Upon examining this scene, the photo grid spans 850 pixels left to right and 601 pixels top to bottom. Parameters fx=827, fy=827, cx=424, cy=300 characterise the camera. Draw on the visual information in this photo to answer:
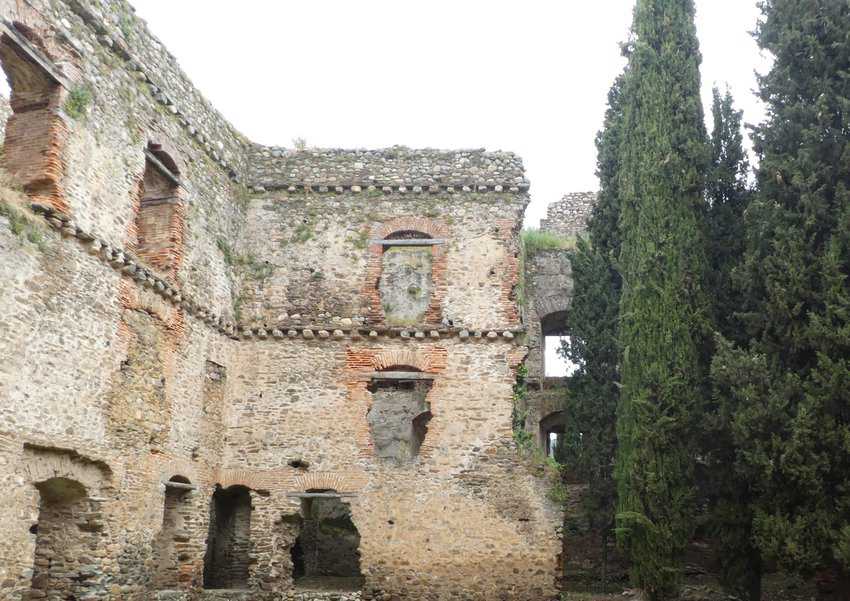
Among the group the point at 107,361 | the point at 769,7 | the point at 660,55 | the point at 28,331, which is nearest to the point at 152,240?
the point at 107,361

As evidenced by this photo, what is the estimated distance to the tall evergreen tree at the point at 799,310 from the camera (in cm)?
1062

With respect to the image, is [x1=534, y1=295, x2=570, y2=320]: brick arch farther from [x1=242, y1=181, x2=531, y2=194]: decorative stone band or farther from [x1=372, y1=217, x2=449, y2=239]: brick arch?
[x1=372, y1=217, x2=449, y2=239]: brick arch

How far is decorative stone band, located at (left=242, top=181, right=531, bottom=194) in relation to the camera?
15.1 meters

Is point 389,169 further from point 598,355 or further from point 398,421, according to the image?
point 598,355

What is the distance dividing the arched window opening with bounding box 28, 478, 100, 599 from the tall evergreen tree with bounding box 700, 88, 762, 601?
27.9ft

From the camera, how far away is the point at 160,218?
12469 mm

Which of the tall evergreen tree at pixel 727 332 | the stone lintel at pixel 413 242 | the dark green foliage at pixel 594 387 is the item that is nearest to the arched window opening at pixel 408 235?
the stone lintel at pixel 413 242

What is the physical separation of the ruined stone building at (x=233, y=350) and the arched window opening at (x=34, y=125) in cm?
3

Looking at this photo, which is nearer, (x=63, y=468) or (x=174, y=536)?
(x=63, y=468)

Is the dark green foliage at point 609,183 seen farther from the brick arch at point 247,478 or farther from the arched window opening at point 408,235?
the brick arch at point 247,478

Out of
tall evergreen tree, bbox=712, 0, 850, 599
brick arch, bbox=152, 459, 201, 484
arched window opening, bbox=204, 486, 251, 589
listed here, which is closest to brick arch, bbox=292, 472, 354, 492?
arched window opening, bbox=204, 486, 251, 589

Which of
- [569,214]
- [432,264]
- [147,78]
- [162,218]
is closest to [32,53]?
[147,78]

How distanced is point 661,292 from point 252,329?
22.5 ft

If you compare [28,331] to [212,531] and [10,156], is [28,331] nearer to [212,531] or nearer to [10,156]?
[10,156]
